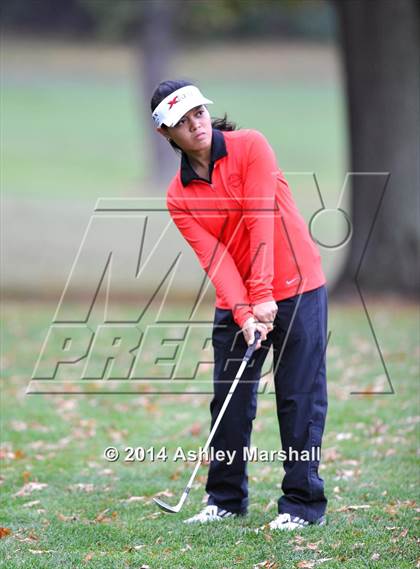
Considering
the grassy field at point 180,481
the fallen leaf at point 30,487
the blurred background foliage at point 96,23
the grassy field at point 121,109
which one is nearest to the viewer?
the grassy field at point 180,481

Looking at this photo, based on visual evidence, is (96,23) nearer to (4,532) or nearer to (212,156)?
(212,156)

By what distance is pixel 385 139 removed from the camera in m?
13.9

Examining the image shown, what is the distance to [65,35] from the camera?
5753 cm

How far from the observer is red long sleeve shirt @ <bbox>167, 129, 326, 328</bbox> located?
5641mm

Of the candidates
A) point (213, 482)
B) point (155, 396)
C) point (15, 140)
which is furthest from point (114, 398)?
point (15, 140)

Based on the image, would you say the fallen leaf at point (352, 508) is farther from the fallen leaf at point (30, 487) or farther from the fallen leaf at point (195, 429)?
the fallen leaf at point (195, 429)

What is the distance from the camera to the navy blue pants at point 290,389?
574 centimetres

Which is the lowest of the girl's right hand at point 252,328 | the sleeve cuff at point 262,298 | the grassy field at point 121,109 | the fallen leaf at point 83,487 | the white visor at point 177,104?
the grassy field at point 121,109

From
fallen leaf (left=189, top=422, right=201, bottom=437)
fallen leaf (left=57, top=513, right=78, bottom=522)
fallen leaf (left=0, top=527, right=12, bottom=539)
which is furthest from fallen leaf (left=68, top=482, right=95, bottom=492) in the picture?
fallen leaf (left=189, top=422, right=201, bottom=437)

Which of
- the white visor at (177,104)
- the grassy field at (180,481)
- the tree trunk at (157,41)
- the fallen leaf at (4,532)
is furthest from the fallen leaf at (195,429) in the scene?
the tree trunk at (157,41)

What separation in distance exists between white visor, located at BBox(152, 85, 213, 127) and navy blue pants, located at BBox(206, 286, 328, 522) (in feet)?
3.59

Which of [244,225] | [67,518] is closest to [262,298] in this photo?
[244,225]

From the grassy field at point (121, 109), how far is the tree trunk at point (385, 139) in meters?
15.3

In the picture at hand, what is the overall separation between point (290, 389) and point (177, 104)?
163 centimetres
